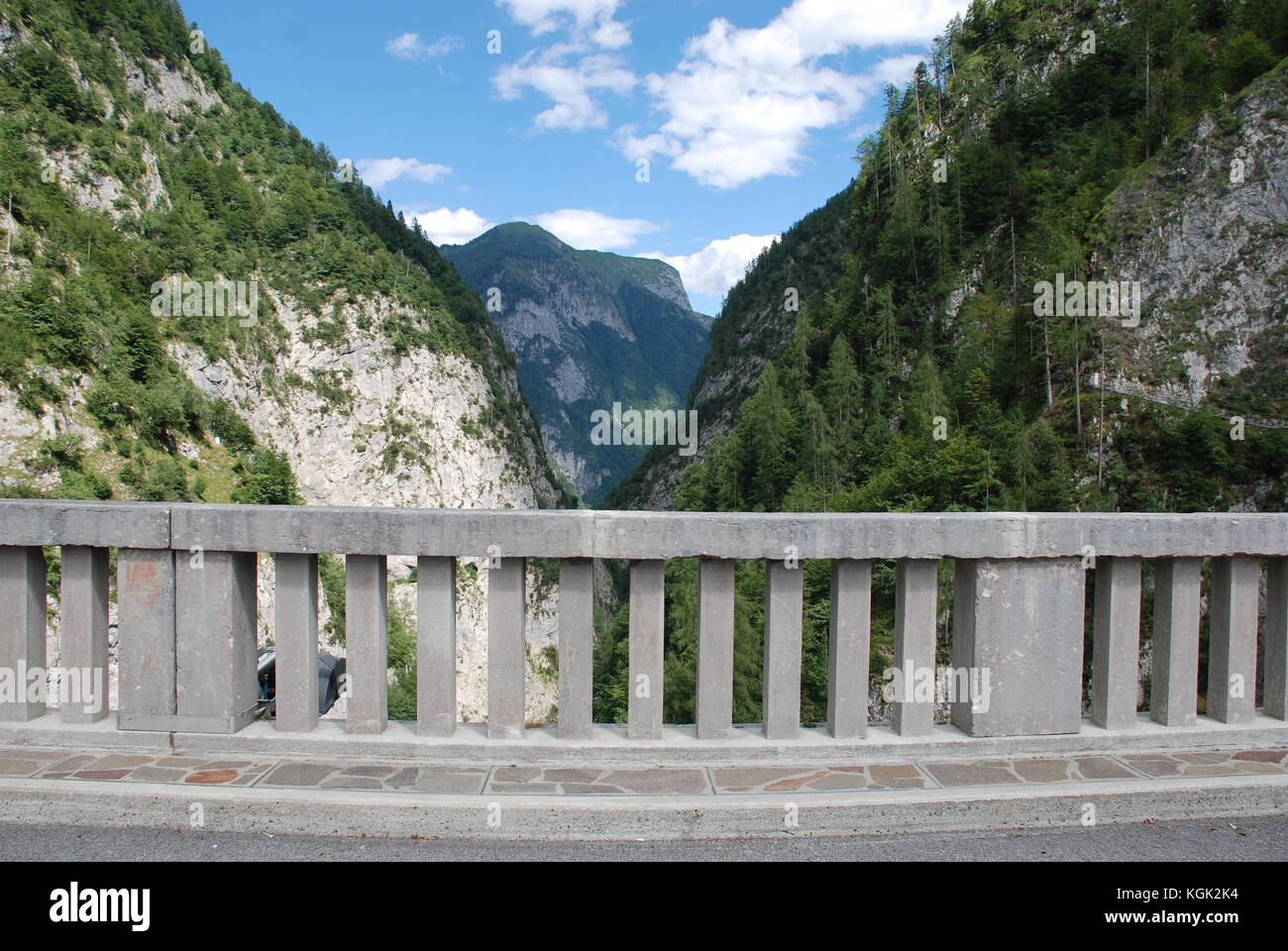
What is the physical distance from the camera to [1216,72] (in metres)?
47.2

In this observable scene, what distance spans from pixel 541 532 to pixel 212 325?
207 ft

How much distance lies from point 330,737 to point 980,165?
65.5m

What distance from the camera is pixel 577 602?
4.45m

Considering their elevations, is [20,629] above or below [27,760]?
above

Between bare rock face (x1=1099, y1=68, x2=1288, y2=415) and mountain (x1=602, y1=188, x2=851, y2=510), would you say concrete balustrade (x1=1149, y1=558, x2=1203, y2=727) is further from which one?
mountain (x1=602, y1=188, x2=851, y2=510)

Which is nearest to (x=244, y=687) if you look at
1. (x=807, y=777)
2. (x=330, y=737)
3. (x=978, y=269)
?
(x=330, y=737)

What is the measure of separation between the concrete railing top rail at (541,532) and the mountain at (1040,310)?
2409cm

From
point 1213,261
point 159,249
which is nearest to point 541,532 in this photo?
point 1213,261

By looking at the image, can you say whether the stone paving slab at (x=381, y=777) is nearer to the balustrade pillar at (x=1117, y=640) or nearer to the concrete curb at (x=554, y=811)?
the concrete curb at (x=554, y=811)

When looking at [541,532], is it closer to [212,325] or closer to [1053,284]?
[1053,284]

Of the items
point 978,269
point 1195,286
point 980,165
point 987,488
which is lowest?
point 987,488

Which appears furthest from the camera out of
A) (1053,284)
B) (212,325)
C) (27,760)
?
(212,325)

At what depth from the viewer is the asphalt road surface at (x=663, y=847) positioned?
3629mm

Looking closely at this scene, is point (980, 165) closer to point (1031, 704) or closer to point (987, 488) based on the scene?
point (987, 488)
